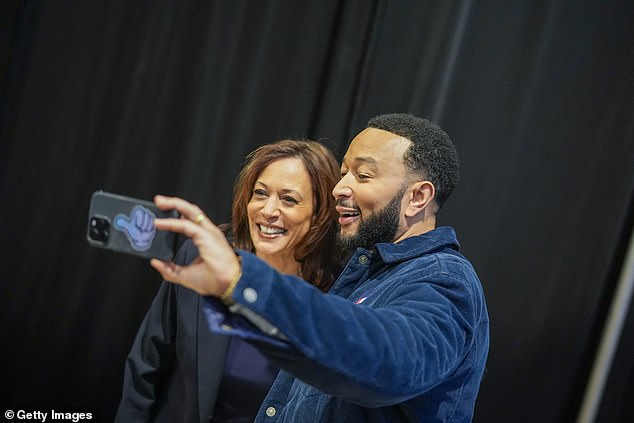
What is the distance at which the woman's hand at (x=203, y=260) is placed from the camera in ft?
3.30

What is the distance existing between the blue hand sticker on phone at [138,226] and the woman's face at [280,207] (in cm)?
106

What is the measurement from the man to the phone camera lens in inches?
4.6

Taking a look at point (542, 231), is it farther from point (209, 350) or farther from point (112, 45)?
point (112, 45)

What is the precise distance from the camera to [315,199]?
2236 millimetres

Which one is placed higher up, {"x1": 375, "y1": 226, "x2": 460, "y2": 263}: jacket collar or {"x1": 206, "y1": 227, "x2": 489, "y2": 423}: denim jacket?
{"x1": 375, "y1": 226, "x2": 460, "y2": 263}: jacket collar

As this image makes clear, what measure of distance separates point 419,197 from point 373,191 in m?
0.11

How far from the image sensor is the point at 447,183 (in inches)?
68.2

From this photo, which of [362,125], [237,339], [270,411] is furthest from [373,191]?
[362,125]

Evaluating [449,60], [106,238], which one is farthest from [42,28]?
[106,238]

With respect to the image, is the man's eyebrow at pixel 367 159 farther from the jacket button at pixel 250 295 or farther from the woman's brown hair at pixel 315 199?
the jacket button at pixel 250 295

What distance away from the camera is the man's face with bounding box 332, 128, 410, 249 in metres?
1.63

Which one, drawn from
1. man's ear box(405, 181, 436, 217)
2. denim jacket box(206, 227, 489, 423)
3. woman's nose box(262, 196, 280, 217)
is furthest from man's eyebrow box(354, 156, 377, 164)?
woman's nose box(262, 196, 280, 217)

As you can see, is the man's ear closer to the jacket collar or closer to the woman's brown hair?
the jacket collar

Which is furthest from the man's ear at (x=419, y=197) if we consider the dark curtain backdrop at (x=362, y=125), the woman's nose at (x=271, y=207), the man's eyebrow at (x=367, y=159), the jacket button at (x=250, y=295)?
the dark curtain backdrop at (x=362, y=125)
